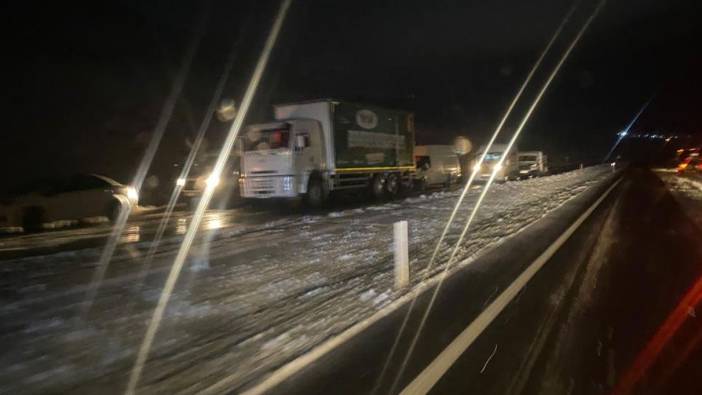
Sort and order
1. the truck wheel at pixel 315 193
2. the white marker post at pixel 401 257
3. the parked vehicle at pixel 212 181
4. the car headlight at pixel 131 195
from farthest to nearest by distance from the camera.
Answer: the parked vehicle at pixel 212 181, the truck wheel at pixel 315 193, the car headlight at pixel 131 195, the white marker post at pixel 401 257

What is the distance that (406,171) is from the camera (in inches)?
1072

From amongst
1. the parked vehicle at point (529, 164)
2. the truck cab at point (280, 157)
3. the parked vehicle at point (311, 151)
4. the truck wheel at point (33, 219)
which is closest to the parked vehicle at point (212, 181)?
the truck cab at point (280, 157)

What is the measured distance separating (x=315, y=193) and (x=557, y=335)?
612 inches

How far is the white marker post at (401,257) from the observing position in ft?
27.5

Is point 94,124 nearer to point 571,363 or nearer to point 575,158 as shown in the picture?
point 571,363

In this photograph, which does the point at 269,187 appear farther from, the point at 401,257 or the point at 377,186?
the point at 401,257

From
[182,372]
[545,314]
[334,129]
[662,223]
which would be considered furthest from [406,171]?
[182,372]

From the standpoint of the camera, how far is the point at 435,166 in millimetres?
32656

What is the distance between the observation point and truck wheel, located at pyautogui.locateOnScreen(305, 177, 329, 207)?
69.2 feet

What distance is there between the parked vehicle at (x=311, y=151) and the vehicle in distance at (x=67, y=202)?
4.32m

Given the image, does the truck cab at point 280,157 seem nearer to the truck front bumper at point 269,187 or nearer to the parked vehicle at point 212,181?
the truck front bumper at point 269,187

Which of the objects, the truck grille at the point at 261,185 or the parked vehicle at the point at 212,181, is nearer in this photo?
the truck grille at the point at 261,185

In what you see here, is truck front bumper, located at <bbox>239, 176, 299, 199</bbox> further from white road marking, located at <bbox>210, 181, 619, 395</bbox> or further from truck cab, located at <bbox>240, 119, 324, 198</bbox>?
white road marking, located at <bbox>210, 181, 619, 395</bbox>

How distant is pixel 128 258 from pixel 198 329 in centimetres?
493
